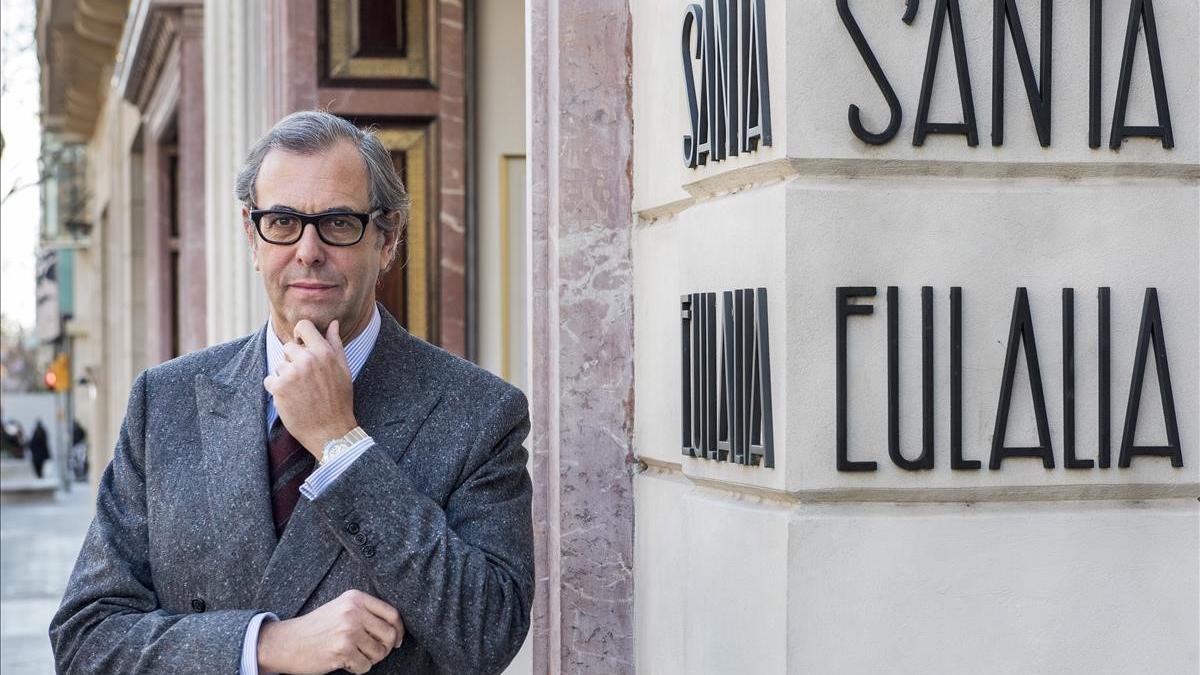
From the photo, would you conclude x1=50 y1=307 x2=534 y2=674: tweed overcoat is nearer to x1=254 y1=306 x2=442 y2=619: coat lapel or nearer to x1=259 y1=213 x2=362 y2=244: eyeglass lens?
x1=254 y1=306 x2=442 y2=619: coat lapel

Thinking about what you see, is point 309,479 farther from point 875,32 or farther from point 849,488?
point 875,32

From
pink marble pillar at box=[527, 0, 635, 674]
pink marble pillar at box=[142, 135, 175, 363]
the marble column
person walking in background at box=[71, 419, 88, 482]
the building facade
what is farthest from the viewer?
person walking in background at box=[71, 419, 88, 482]

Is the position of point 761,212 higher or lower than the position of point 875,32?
lower

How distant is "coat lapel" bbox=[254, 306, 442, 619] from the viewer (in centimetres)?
264

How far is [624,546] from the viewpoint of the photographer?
13.8ft

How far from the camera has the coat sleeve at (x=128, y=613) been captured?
2.58 meters

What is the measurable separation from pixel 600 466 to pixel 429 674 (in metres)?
1.55

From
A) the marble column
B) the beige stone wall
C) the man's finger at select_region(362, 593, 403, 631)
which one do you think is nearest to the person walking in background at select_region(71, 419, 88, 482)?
the beige stone wall

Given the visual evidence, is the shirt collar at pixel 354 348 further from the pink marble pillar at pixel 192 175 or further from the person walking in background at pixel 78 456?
the person walking in background at pixel 78 456

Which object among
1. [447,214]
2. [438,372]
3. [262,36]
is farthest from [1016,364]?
[262,36]

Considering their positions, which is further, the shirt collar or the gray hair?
the shirt collar

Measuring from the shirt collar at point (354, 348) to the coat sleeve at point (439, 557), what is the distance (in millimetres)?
191

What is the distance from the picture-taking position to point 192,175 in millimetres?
11742

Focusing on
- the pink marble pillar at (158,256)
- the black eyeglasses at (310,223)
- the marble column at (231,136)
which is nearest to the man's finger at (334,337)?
the black eyeglasses at (310,223)
